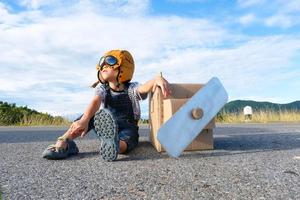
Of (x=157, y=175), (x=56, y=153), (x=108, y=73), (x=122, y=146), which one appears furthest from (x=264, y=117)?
(x=157, y=175)

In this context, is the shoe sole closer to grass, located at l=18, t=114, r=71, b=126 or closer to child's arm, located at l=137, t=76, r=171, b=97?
child's arm, located at l=137, t=76, r=171, b=97

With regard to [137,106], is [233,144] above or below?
below

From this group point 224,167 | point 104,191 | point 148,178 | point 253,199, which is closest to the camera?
point 253,199

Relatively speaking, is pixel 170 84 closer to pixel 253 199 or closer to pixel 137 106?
pixel 137 106

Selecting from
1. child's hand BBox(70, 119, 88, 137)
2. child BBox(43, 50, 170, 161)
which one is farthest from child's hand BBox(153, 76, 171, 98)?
child's hand BBox(70, 119, 88, 137)

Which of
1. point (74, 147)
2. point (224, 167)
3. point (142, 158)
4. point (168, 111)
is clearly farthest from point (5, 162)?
point (224, 167)

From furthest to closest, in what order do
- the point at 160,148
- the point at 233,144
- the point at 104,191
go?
the point at 233,144 → the point at 160,148 → the point at 104,191

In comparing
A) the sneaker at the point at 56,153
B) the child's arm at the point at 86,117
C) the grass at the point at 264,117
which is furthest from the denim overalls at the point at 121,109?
Answer: the grass at the point at 264,117

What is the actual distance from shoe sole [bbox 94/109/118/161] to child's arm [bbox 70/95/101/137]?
368 mm

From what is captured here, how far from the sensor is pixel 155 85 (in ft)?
13.4

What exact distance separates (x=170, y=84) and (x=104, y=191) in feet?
5.90

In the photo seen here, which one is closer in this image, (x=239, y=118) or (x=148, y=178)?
(x=148, y=178)

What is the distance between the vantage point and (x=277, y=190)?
8.51ft

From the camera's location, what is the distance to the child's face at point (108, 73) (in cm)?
421
